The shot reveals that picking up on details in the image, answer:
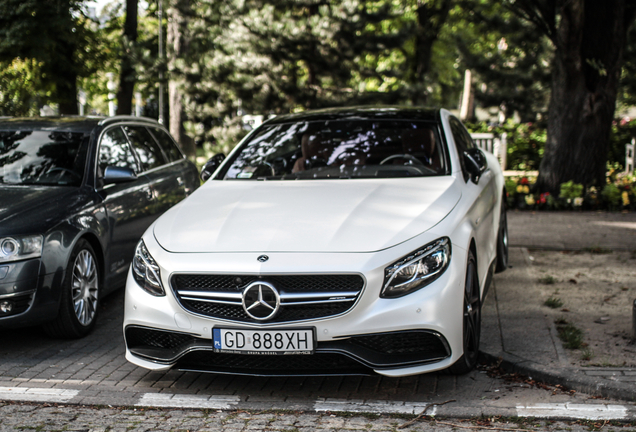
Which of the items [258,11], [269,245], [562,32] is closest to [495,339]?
[269,245]

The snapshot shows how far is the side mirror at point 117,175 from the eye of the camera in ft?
19.7

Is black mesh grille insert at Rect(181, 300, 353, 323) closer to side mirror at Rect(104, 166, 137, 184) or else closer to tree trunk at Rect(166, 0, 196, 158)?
side mirror at Rect(104, 166, 137, 184)

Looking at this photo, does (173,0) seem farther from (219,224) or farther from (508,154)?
(219,224)

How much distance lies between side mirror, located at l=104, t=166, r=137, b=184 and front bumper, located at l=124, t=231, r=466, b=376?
6.49 feet

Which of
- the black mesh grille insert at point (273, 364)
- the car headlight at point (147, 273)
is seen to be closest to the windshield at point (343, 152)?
the car headlight at point (147, 273)

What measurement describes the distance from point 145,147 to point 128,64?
10.5 m

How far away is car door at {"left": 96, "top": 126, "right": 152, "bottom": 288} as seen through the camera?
6066 mm

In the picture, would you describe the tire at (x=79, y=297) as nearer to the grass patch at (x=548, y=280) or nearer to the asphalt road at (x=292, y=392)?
the asphalt road at (x=292, y=392)

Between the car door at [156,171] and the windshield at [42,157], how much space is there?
0.80 meters

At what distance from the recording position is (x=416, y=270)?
397 centimetres

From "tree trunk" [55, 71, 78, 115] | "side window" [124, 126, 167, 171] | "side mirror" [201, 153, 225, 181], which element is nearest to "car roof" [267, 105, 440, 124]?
"side mirror" [201, 153, 225, 181]

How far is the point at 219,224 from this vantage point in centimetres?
445

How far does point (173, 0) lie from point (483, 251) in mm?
14268

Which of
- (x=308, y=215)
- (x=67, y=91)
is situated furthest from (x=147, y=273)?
(x=67, y=91)
